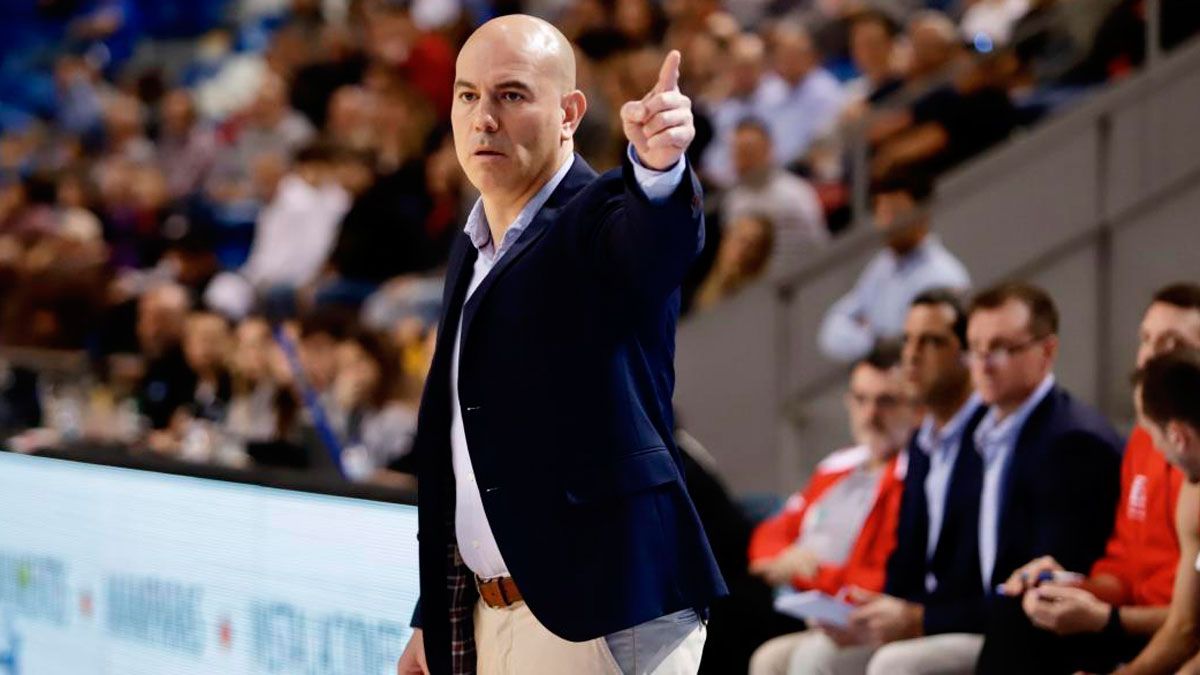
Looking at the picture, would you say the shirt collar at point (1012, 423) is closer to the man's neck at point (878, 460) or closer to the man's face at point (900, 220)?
the man's neck at point (878, 460)

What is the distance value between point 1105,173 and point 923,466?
8.69 feet

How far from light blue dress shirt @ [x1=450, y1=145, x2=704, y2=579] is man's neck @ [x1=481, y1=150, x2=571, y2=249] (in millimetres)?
10

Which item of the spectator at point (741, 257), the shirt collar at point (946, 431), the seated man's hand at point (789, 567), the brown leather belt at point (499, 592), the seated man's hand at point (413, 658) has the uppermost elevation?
the spectator at point (741, 257)

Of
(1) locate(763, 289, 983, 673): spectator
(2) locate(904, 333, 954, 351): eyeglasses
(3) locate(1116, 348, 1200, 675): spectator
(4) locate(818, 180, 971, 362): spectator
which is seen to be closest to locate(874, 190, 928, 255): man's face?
(4) locate(818, 180, 971, 362): spectator

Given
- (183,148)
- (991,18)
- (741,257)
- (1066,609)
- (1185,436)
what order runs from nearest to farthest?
(1185,436) < (1066,609) < (741,257) < (991,18) < (183,148)

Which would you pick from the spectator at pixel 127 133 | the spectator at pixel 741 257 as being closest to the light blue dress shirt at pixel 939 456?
the spectator at pixel 741 257

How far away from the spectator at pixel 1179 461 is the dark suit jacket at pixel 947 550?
27.0 inches

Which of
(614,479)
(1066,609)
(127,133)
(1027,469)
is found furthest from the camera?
(127,133)

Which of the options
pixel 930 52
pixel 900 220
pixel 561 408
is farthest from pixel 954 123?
pixel 561 408

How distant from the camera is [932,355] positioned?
17.1ft

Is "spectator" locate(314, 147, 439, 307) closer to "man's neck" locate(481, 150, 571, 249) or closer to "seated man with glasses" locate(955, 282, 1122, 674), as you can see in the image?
"seated man with glasses" locate(955, 282, 1122, 674)

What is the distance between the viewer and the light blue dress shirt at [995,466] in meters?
4.60

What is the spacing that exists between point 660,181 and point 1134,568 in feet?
8.52

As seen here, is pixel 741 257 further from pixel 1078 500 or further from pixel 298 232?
pixel 1078 500
